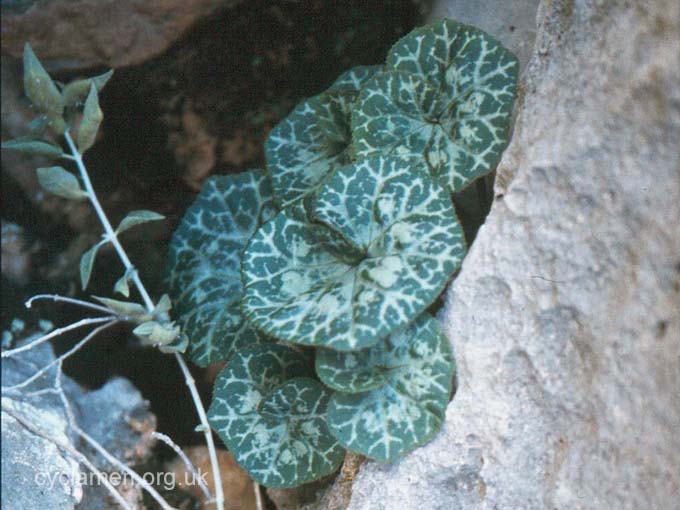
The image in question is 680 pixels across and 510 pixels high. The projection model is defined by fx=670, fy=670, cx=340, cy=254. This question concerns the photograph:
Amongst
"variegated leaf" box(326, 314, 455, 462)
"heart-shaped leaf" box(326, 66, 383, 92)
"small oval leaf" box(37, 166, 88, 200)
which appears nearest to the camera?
"variegated leaf" box(326, 314, 455, 462)

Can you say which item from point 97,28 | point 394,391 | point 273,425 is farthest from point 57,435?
point 97,28

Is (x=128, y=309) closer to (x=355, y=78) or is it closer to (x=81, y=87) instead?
(x=81, y=87)

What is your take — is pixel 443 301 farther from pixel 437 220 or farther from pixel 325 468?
pixel 325 468

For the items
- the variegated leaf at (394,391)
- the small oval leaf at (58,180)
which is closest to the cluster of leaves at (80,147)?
the small oval leaf at (58,180)

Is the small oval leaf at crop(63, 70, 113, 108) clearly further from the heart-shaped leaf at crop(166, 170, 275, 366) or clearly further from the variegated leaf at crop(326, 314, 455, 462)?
the variegated leaf at crop(326, 314, 455, 462)

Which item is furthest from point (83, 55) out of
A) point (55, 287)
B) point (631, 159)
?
point (631, 159)

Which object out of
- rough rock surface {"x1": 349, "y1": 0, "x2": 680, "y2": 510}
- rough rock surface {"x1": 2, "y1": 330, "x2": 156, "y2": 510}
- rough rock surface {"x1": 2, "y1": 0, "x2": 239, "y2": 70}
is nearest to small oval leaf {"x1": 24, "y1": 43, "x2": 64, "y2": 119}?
rough rock surface {"x1": 2, "y1": 0, "x2": 239, "y2": 70}

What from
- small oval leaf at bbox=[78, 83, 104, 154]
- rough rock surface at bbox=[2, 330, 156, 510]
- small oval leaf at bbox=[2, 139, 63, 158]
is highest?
small oval leaf at bbox=[78, 83, 104, 154]
